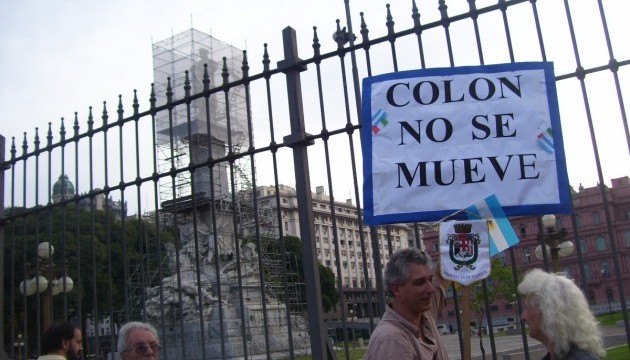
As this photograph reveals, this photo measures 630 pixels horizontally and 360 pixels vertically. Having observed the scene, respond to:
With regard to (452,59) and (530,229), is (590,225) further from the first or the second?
(452,59)

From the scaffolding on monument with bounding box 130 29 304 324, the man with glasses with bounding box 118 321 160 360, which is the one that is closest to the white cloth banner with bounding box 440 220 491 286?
the man with glasses with bounding box 118 321 160 360

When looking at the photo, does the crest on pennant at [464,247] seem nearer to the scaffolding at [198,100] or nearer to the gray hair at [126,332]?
Result: the gray hair at [126,332]

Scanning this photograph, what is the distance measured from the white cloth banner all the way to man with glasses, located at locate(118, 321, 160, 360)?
69.2 inches

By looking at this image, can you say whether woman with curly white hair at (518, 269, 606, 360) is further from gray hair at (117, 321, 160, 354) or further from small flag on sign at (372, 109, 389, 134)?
gray hair at (117, 321, 160, 354)

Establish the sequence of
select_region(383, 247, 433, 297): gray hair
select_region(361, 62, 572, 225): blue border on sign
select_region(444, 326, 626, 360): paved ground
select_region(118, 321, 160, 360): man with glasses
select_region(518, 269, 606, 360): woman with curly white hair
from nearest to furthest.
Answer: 1. select_region(518, 269, 606, 360): woman with curly white hair
2. select_region(383, 247, 433, 297): gray hair
3. select_region(118, 321, 160, 360): man with glasses
4. select_region(361, 62, 572, 225): blue border on sign
5. select_region(444, 326, 626, 360): paved ground

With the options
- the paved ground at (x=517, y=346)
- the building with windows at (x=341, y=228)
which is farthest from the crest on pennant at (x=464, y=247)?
the paved ground at (x=517, y=346)

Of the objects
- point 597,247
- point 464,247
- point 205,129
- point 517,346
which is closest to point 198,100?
point 205,129

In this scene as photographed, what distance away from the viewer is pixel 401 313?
3.19 metres

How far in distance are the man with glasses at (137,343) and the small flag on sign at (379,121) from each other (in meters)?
1.98

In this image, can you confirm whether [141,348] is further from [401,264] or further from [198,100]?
[198,100]

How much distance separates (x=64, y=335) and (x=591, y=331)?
10.9ft

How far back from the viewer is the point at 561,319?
114 inches

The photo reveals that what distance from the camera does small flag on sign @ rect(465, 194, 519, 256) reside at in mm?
3840

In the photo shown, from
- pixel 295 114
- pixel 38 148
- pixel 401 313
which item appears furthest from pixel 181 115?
pixel 401 313
